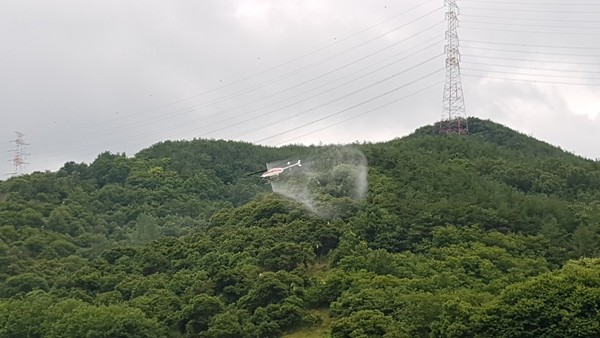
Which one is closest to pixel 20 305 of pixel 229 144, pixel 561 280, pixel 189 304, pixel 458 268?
pixel 189 304

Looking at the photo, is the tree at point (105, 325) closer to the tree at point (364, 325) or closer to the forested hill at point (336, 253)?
the forested hill at point (336, 253)

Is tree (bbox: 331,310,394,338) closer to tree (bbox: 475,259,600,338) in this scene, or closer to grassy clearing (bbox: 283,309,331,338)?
grassy clearing (bbox: 283,309,331,338)

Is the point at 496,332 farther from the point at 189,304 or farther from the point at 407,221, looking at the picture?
the point at 407,221

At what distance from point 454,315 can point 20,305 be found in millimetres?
31448

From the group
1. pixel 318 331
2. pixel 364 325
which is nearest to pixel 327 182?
pixel 318 331

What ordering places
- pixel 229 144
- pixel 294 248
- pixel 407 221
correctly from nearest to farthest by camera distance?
pixel 294 248, pixel 407 221, pixel 229 144

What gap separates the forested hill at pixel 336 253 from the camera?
50500mm

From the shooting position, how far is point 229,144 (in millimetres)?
135750

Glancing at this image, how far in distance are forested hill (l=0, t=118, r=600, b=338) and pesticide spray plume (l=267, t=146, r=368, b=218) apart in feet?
0.58

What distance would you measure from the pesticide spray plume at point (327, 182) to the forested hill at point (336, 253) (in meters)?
0.18

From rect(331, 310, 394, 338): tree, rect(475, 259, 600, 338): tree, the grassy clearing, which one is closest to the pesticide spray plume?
the grassy clearing

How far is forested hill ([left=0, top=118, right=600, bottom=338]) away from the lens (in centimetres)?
5050

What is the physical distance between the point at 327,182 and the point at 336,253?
15.3m

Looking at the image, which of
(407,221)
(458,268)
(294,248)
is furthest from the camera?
(407,221)
